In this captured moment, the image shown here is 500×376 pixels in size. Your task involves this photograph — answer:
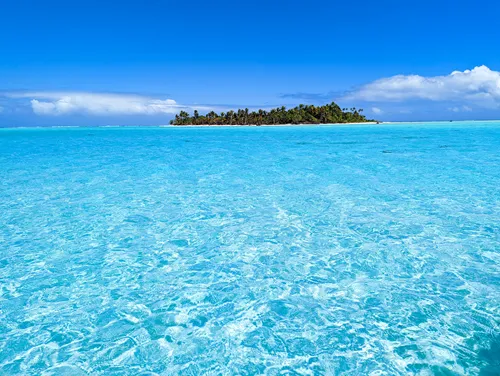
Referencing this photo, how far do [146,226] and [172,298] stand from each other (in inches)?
137

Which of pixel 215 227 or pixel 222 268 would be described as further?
pixel 215 227

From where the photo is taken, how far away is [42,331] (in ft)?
14.0

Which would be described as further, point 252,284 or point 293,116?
point 293,116

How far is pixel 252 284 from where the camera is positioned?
5391mm

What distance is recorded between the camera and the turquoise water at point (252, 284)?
12.4 feet

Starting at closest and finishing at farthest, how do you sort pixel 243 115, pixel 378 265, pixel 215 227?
pixel 378 265
pixel 215 227
pixel 243 115

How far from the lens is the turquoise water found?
3787 mm

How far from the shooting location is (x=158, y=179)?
1445 cm

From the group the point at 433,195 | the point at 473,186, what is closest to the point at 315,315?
the point at 433,195

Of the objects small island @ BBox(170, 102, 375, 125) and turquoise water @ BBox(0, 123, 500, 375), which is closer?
turquoise water @ BBox(0, 123, 500, 375)

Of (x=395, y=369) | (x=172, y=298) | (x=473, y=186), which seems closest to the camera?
(x=395, y=369)

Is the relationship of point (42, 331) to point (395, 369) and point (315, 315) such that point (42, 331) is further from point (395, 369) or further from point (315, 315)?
point (395, 369)

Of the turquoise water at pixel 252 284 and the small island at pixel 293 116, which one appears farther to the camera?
the small island at pixel 293 116

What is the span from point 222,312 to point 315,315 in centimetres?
125
